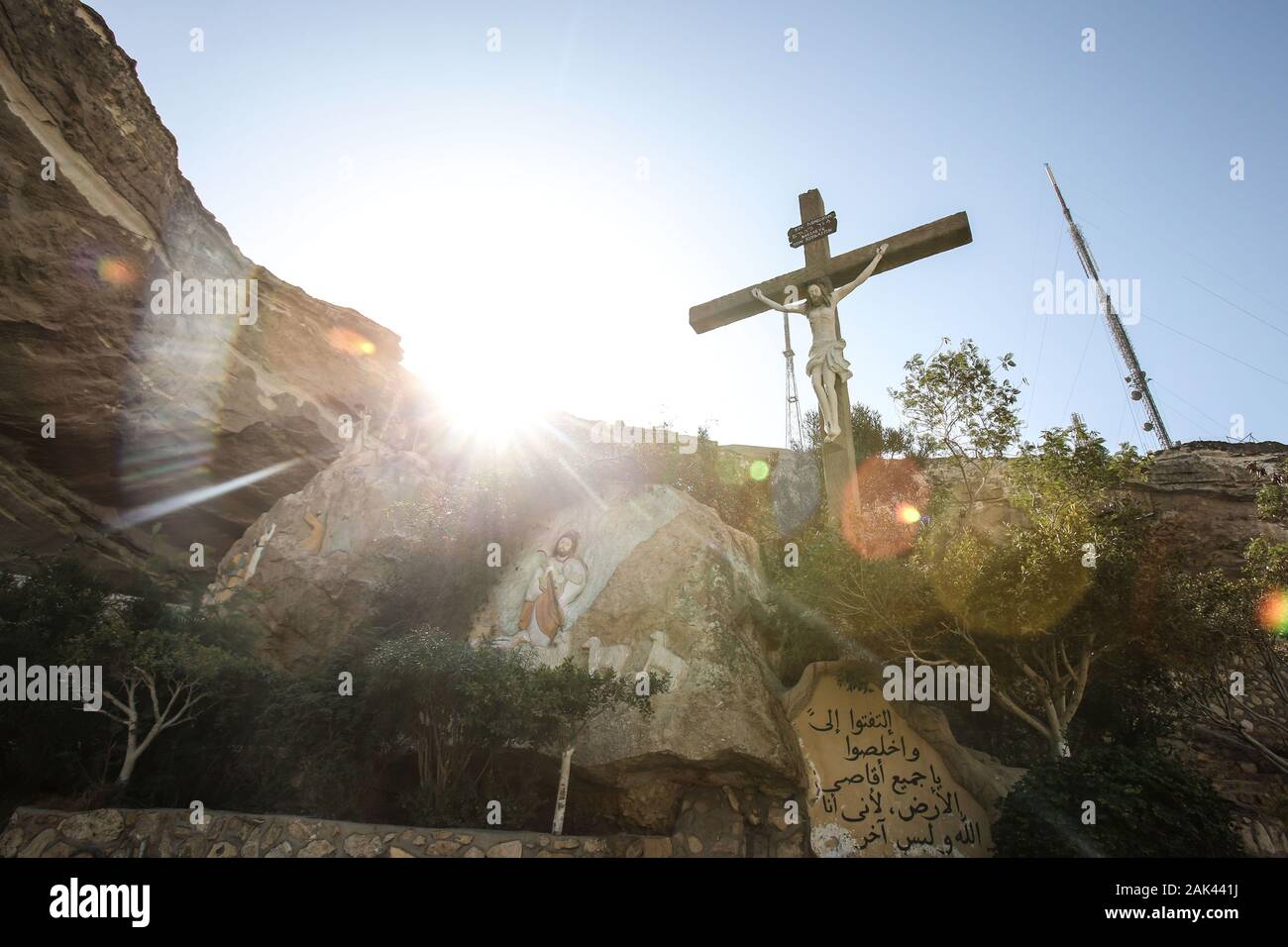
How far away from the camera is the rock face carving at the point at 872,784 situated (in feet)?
24.0

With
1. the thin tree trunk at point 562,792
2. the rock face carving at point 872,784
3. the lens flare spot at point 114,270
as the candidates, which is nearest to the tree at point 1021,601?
the rock face carving at point 872,784

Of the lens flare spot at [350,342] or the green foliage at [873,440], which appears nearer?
the green foliage at [873,440]

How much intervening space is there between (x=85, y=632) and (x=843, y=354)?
12.2 metres

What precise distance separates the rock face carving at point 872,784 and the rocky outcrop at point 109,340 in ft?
63.6

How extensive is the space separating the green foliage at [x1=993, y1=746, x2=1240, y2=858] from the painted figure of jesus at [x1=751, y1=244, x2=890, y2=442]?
4276 millimetres

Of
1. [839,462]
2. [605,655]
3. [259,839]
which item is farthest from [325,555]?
[839,462]

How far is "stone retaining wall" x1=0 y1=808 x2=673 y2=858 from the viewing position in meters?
6.64

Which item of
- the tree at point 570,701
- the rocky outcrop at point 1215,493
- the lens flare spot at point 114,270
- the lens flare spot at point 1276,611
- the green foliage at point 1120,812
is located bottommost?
the green foliage at point 1120,812

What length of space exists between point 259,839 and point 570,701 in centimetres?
363

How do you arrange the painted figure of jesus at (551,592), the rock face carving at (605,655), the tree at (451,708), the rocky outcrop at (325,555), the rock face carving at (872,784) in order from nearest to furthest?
the rock face carving at (872,784), the tree at (451,708), the rock face carving at (605,655), the painted figure of jesus at (551,592), the rocky outcrop at (325,555)

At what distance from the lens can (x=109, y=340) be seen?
17.2 meters

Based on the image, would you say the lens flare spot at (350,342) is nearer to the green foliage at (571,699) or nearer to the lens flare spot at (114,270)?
the lens flare spot at (114,270)

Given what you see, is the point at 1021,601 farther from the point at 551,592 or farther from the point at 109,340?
the point at 109,340

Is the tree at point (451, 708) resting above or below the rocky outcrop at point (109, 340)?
below
